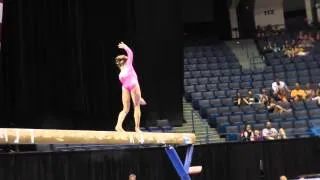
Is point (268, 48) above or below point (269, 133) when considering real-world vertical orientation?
above

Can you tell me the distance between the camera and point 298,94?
1669 centimetres

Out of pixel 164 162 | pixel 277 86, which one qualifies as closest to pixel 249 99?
pixel 277 86

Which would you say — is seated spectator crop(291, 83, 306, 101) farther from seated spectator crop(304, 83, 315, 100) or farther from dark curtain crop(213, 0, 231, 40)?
dark curtain crop(213, 0, 231, 40)

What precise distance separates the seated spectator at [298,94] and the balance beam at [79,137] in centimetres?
941

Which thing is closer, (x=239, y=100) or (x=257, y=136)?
(x=257, y=136)

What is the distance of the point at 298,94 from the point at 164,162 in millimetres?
5991

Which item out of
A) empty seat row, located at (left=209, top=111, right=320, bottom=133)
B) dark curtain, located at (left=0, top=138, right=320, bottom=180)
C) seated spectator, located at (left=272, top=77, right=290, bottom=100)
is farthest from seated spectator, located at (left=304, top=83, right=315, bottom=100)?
dark curtain, located at (left=0, top=138, right=320, bottom=180)

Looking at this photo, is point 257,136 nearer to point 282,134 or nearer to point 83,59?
point 282,134

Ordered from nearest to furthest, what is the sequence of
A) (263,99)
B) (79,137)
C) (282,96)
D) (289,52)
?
(79,137), (263,99), (282,96), (289,52)

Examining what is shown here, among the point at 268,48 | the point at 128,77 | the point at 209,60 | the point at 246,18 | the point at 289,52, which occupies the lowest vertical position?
the point at 128,77

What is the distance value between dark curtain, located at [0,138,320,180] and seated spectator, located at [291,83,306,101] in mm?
3307

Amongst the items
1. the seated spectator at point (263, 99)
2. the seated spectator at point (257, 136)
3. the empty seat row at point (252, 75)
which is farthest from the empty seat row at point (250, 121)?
the empty seat row at point (252, 75)

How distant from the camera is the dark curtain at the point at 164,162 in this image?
1069 cm

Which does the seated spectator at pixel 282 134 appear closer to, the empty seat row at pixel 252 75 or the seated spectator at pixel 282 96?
the seated spectator at pixel 282 96
